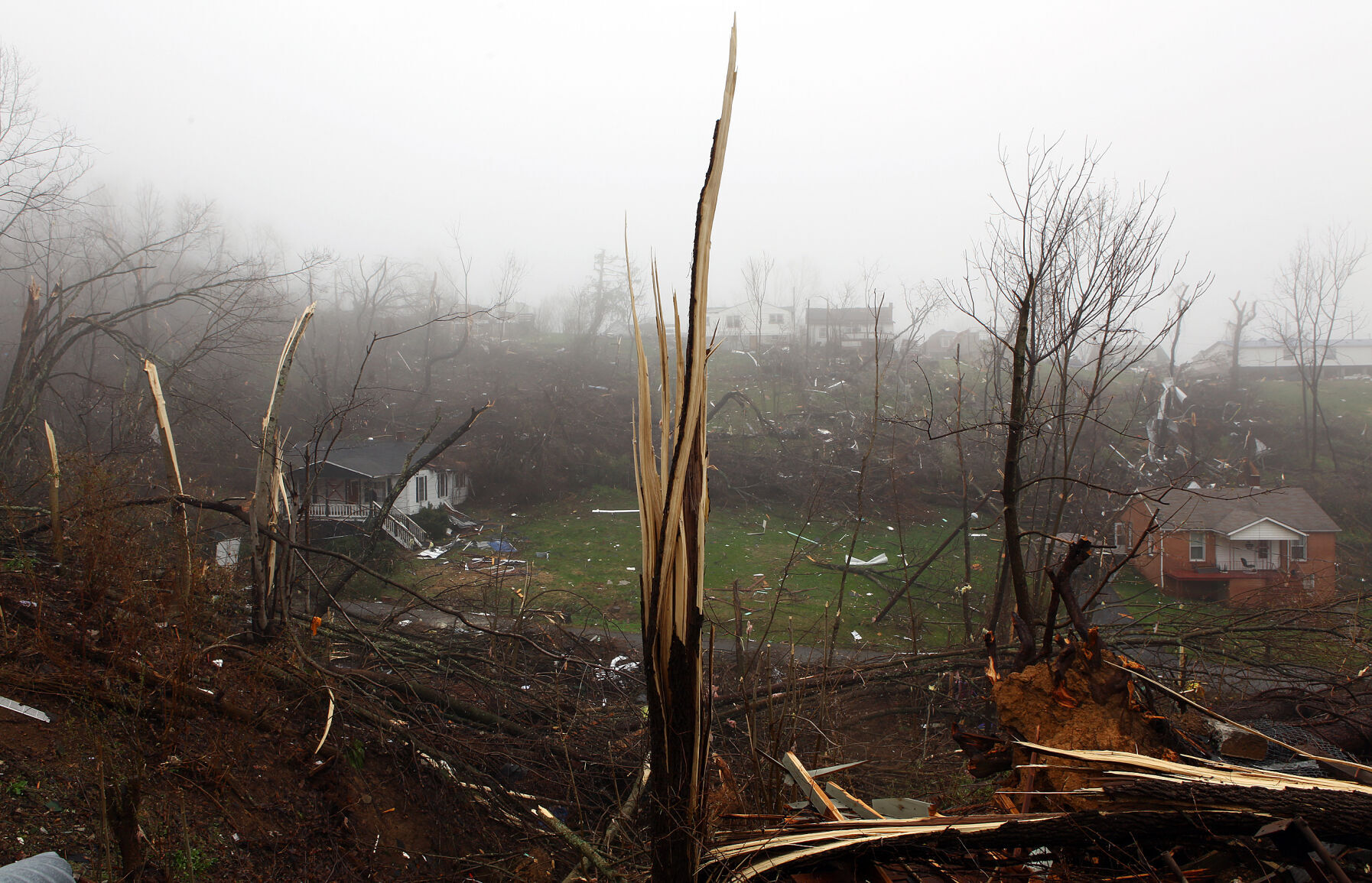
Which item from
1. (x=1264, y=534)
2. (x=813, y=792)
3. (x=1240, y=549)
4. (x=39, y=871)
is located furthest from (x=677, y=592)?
(x=1264, y=534)

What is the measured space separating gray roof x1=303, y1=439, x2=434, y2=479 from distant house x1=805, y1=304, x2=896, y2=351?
79.1ft

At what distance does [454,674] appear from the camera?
21.9 ft

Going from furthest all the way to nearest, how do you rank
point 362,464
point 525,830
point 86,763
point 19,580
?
point 362,464
point 19,580
point 525,830
point 86,763

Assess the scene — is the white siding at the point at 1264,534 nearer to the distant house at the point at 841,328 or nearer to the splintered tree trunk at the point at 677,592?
the splintered tree trunk at the point at 677,592

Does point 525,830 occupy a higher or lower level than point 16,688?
lower

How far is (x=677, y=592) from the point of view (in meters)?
1.29

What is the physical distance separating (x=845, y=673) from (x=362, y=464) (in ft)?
56.8

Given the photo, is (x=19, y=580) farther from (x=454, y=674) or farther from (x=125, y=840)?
(x=125, y=840)

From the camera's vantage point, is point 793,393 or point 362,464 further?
point 793,393

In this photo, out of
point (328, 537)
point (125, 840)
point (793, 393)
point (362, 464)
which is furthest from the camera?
point (793, 393)

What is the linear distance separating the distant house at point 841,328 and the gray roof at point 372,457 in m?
24.1

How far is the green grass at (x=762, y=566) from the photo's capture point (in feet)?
38.3

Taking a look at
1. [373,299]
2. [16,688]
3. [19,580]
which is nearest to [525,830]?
[16,688]

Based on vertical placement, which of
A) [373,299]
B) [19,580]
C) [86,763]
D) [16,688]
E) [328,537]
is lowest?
[328,537]
